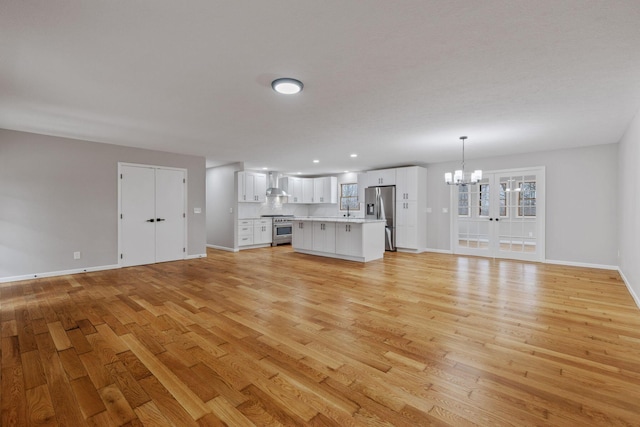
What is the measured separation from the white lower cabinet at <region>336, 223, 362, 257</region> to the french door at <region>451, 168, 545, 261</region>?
296 cm

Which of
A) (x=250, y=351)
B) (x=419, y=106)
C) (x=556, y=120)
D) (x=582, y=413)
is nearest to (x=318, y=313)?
(x=250, y=351)

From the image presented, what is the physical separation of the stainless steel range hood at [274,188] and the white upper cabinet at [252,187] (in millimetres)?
194

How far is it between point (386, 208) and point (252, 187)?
4101 millimetres

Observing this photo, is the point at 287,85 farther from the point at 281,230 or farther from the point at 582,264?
the point at 281,230

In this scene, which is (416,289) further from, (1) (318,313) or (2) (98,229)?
(2) (98,229)

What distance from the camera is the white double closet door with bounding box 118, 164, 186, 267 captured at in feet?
19.9

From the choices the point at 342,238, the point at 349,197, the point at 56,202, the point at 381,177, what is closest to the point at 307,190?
the point at 349,197

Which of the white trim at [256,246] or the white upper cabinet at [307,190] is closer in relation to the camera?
the white trim at [256,246]

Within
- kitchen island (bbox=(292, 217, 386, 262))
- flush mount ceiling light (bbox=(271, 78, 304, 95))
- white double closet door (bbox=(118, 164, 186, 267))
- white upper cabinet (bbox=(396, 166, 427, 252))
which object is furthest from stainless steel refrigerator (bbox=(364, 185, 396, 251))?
flush mount ceiling light (bbox=(271, 78, 304, 95))

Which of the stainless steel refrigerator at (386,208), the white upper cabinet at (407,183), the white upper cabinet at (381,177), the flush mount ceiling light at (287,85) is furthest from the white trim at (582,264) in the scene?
the flush mount ceiling light at (287,85)

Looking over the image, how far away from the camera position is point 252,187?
912cm

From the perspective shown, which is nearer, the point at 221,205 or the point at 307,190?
the point at 221,205

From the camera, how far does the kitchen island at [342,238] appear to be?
6.59m

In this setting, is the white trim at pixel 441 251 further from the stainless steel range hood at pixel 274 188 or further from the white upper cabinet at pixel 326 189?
the stainless steel range hood at pixel 274 188
